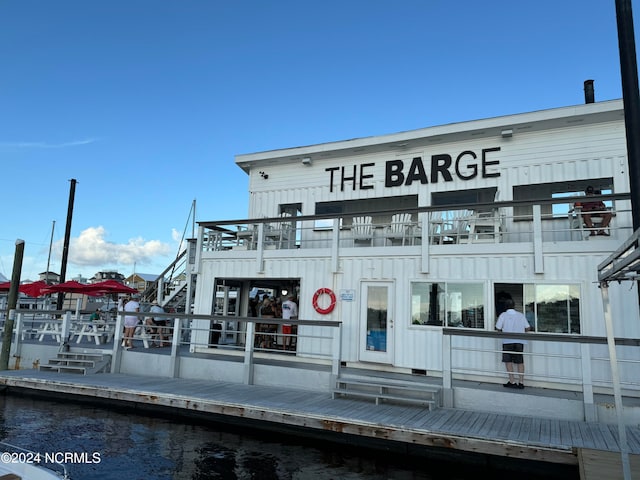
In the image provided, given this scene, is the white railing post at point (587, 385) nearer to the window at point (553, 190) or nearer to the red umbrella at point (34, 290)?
the window at point (553, 190)

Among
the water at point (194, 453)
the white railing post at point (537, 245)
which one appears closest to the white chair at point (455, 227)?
the white railing post at point (537, 245)

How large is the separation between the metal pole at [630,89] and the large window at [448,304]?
346 cm

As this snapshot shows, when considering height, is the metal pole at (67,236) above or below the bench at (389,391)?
above

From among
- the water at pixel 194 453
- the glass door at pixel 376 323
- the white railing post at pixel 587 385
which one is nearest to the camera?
the water at pixel 194 453

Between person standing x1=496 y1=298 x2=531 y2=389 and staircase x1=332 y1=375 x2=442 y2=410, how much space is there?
1687mm

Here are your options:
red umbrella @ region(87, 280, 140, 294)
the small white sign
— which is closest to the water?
the small white sign

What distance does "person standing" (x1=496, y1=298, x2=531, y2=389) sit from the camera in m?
9.29

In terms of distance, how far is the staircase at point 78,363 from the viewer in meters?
12.4

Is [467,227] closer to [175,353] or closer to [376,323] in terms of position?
[376,323]

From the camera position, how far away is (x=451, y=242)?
12211mm

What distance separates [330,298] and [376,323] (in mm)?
1359

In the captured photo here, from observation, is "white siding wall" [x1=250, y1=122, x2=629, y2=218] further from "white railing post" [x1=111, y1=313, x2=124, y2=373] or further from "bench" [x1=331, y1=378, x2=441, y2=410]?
"bench" [x1=331, y1=378, x2=441, y2=410]

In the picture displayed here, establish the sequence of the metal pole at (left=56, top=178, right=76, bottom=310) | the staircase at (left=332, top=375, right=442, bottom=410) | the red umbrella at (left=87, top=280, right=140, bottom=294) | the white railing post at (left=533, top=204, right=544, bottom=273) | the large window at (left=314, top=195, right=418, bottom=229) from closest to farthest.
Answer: the staircase at (left=332, top=375, right=442, bottom=410) < the white railing post at (left=533, top=204, right=544, bottom=273) < the large window at (left=314, top=195, right=418, bottom=229) < the red umbrella at (left=87, top=280, right=140, bottom=294) < the metal pole at (left=56, top=178, right=76, bottom=310)

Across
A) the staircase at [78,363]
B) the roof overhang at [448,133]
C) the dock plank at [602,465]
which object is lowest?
the dock plank at [602,465]
